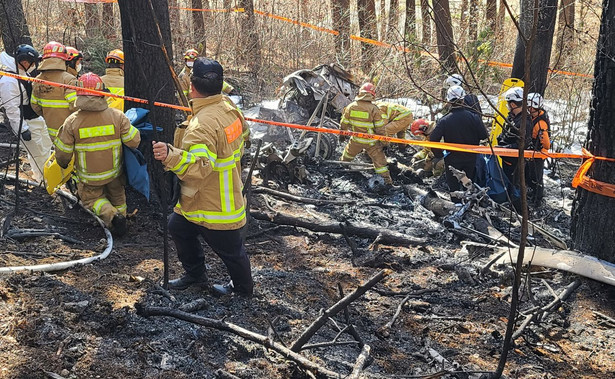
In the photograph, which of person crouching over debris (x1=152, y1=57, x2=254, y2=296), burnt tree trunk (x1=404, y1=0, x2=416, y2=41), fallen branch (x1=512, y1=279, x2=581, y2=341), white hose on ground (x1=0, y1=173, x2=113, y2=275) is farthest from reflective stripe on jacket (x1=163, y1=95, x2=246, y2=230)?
burnt tree trunk (x1=404, y1=0, x2=416, y2=41)

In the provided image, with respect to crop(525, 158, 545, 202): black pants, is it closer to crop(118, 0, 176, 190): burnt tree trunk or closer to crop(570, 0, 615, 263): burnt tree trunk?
crop(570, 0, 615, 263): burnt tree trunk

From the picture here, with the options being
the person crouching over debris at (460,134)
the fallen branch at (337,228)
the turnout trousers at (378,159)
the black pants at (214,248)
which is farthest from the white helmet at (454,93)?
the black pants at (214,248)

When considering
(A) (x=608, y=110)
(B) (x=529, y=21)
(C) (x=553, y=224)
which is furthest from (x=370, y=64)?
(A) (x=608, y=110)

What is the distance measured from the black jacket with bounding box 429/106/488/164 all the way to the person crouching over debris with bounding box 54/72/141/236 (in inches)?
151

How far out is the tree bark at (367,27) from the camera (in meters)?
14.2

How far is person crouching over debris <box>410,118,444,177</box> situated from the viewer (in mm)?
8734

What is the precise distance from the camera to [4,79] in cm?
721

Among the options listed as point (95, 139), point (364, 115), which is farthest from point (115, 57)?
point (364, 115)

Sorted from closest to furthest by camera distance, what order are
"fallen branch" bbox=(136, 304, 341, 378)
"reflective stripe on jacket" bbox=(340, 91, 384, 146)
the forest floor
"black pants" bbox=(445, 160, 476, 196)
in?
"fallen branch" bbox=(136, 304, 341, 378)
the forest floor
"black pants" bbox=(445, 160, 476, 196)
"reflective stripe on jacket" bbox=(340, 91, 384, 146)

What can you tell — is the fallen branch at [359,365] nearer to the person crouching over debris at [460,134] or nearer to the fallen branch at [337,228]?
the fallen branch at [337,228]

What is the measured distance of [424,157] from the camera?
9547 millimetres

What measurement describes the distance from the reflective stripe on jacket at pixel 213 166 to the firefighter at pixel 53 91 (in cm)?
312

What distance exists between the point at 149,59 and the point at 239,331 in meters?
3.86

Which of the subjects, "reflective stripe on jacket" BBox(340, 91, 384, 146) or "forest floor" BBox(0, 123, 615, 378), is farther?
"reflective stripe on jacket" BBox(340, 91, 384, 146)
